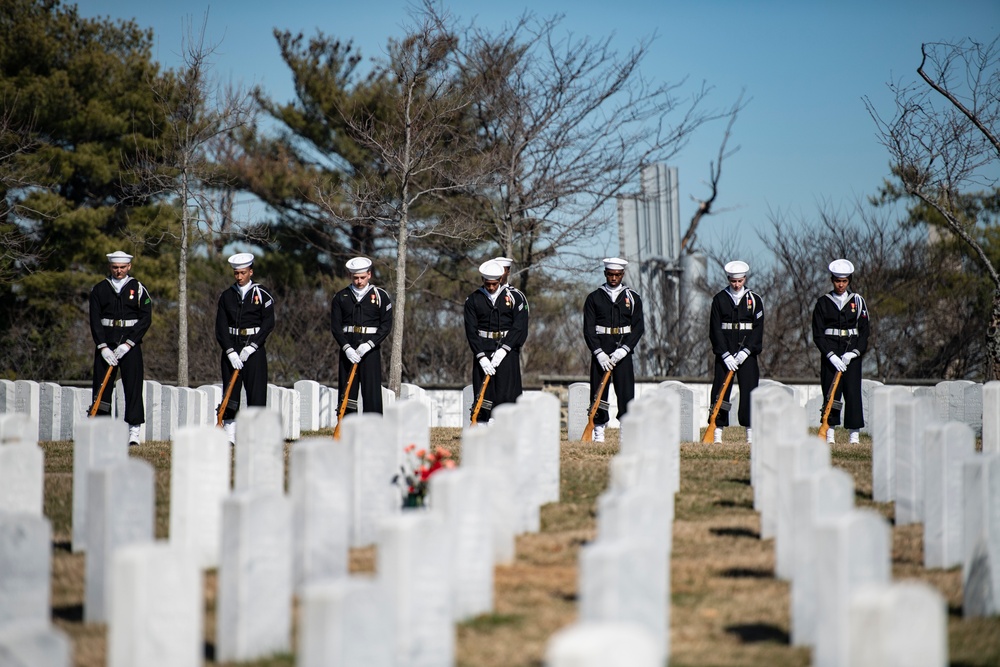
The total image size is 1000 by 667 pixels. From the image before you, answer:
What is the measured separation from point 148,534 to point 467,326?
24.1ft

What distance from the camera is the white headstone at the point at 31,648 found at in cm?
324

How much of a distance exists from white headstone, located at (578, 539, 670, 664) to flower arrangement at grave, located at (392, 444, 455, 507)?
299 cm

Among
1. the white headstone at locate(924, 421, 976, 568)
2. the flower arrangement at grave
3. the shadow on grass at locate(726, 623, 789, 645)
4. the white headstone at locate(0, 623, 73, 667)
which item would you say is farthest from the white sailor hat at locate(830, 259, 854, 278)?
the white headstone at locate(0, 623, 73, 667)

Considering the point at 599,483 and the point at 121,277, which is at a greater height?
the point at 121,277

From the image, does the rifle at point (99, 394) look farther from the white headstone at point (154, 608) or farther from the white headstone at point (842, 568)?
the white headstone at point (842, 568)

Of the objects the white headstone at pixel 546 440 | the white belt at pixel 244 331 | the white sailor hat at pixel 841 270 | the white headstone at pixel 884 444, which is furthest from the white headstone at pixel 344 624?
the white sailor hat at pixel 841 270

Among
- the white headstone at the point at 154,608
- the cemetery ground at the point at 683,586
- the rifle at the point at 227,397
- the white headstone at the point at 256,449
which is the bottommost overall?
the cemetery ground at the point at 683,586

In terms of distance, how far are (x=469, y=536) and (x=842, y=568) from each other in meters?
1.64

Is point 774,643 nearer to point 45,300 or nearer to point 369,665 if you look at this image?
point 369,665

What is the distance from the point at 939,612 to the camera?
3.62 metres

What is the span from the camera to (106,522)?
17.1 ft

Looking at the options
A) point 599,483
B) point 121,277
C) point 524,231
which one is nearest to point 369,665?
point 599,483

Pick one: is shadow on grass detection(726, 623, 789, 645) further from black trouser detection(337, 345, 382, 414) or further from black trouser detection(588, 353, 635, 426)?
black trouser detection(588, 353, 635, 426)

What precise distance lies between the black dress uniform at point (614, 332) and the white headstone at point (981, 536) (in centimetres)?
732
